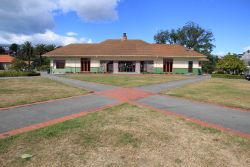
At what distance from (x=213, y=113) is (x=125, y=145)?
4840 mm

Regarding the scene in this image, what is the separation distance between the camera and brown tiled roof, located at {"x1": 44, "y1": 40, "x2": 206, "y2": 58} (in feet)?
114

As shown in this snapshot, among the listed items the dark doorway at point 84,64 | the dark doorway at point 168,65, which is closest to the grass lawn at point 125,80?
the dark doorway at point 168,65

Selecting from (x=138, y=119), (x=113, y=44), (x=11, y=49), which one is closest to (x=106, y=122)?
(x=138, y=119)

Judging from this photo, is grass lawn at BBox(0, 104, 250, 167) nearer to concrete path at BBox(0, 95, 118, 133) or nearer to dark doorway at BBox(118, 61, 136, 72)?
concrete path at BBox(0, 95, 118, 133)

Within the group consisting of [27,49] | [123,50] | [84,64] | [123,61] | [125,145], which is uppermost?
[27,49]

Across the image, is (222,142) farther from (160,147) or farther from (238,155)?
(160,147)

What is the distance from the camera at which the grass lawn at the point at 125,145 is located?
387 cm

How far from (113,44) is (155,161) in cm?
3697

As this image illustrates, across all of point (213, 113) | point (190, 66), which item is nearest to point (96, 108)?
point (213, 113)

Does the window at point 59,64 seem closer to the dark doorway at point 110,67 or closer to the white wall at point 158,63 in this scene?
the dark doorway at point 110,67

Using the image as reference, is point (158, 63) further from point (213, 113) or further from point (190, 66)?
point (213, 113)

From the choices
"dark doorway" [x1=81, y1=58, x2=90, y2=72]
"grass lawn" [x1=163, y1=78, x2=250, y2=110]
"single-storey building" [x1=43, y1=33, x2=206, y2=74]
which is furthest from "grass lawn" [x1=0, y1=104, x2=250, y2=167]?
"dark doorway" [x1=81, y1=58, x2=90, y2=72]

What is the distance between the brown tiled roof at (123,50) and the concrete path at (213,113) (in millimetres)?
25993

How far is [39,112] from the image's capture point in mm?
7352
